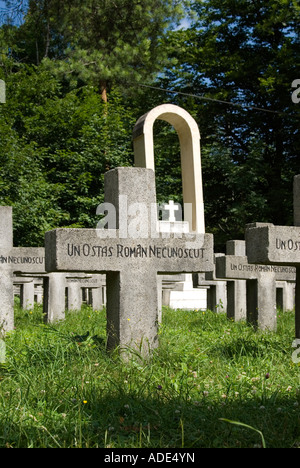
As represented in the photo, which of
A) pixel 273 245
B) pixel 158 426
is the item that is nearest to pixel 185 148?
pixel 273 245

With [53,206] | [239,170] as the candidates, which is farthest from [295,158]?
[53,206]

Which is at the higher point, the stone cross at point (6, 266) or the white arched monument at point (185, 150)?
the white arched monument at point (185, 150)

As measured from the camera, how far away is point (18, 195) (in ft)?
56.9

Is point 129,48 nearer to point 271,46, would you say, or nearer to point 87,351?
point 271,46

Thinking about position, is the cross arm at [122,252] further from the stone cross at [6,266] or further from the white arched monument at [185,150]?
the white arched monument at [185,150]

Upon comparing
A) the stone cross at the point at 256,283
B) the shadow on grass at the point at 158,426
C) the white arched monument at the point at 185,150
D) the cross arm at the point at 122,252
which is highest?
the white arched monument at the point at 185,150

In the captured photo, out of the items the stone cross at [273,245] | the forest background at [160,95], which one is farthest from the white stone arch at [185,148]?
the stone cross at [273,245]

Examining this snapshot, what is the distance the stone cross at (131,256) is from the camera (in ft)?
16.1

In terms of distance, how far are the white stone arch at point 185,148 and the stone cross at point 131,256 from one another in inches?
423

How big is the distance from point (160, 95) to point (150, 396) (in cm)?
2048

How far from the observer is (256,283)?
768cm

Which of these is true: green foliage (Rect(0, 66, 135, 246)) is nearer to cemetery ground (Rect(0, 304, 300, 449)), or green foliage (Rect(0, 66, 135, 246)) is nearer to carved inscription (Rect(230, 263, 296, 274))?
carved inscription (Rect(230, 263, 296, 274))

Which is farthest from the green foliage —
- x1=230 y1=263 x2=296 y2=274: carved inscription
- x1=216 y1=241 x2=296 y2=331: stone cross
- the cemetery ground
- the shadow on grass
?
the shadow on grass

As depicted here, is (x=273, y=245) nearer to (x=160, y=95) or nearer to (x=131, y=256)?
(x=131, y=256)
